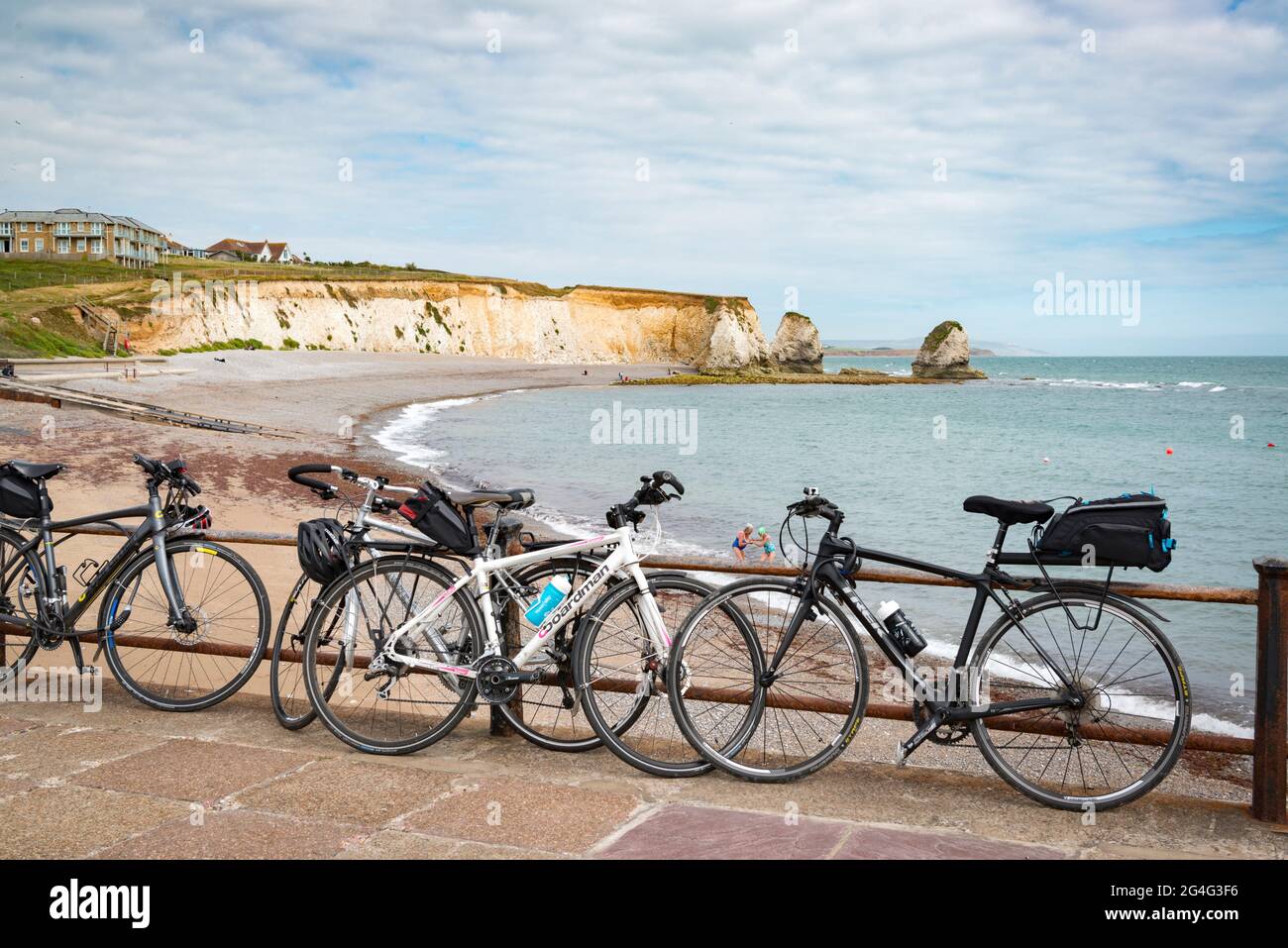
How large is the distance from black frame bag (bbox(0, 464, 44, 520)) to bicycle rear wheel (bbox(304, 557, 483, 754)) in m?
1.93

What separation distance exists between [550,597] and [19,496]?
3139 mm

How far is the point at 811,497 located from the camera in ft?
13.6

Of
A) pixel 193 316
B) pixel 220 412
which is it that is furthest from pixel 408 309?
pixel 220 412

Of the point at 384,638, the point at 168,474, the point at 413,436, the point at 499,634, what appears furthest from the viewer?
the point at 413,436

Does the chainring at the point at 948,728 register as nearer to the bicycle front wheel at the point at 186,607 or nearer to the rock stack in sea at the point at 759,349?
the bicycle front wheel at the point at 186,607

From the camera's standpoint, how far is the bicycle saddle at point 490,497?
4.41 meters

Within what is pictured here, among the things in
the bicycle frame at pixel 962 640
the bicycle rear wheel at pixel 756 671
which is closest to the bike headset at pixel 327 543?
the bicycle rear wheel at pixel 756 671

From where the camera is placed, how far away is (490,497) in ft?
14.5

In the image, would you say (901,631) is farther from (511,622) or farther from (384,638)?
(384,638)

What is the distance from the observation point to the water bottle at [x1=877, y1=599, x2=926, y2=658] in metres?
4.11

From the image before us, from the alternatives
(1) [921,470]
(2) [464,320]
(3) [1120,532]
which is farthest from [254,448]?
(2) [464,320]

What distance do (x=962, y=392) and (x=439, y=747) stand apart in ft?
344

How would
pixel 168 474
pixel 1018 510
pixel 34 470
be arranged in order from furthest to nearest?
1. pixel 34 470
2. pixel 168 474
3. pixel 1018 510
